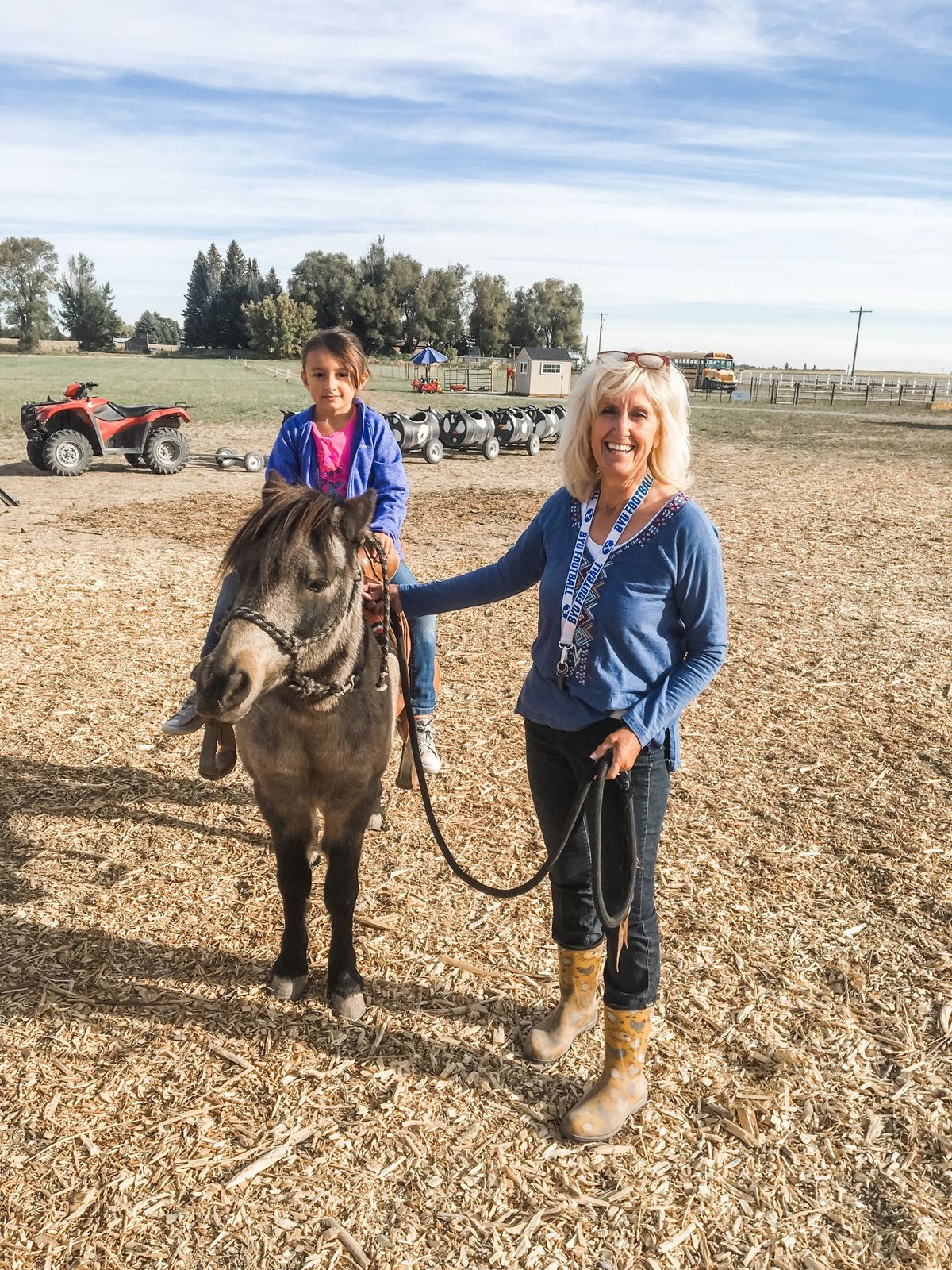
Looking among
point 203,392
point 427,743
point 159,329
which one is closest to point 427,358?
point 203,392

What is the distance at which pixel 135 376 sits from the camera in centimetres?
4991

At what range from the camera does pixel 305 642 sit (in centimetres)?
266

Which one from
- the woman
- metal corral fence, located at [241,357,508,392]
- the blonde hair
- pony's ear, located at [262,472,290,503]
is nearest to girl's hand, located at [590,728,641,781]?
the woman

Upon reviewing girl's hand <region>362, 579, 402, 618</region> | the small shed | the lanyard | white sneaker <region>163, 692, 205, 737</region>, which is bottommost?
white sneaker <region>163, 692, 205, 737</region>

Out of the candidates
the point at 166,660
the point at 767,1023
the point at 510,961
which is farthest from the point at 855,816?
the point at 166,660

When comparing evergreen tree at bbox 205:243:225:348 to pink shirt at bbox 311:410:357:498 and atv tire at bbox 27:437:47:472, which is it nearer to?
atv tire at bbox 27:437:47:472

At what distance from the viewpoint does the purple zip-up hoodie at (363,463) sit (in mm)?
3906

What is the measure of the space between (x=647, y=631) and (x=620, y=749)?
357 mm

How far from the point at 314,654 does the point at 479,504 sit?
37.6 ft

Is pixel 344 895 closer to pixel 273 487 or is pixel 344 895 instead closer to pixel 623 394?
pixel 273 487

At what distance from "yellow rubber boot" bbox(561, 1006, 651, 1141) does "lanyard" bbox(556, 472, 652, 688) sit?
3.93 feet

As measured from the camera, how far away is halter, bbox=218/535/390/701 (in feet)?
8.26

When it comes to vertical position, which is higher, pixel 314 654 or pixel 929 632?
pixel 314 654

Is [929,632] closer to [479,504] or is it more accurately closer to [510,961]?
[510,961]
